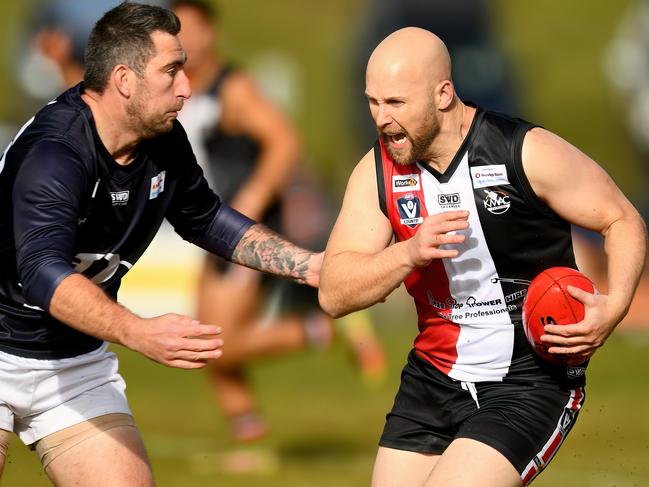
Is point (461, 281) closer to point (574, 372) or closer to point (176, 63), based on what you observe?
point (574, 372)

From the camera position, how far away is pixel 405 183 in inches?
223

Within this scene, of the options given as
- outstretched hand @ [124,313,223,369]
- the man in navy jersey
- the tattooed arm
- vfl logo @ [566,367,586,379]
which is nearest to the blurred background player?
the tattooed arm

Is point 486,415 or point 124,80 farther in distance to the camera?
point 124,80

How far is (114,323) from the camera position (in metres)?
4.92

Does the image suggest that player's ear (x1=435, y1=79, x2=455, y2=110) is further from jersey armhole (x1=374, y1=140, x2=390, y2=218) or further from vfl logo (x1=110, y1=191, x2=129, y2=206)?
vfl logo (x1=110, y1=191, x2=129, y2=206)

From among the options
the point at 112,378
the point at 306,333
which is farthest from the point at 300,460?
the point at 112,378

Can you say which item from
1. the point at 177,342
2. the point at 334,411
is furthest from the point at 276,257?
the point at 334,411

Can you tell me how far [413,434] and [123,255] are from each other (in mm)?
1600

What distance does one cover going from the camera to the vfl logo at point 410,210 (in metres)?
5.62

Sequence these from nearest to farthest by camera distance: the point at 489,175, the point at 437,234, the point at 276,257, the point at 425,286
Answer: the point at 437,234 < the point at 489,175 < the point at 425,286 < the point at 276,257

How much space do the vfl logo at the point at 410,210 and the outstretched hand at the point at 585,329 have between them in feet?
2.51

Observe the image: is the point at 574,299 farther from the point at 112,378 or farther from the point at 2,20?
the point at 2,20

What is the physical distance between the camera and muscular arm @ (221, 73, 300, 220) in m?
9.97

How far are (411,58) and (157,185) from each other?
1382mm
